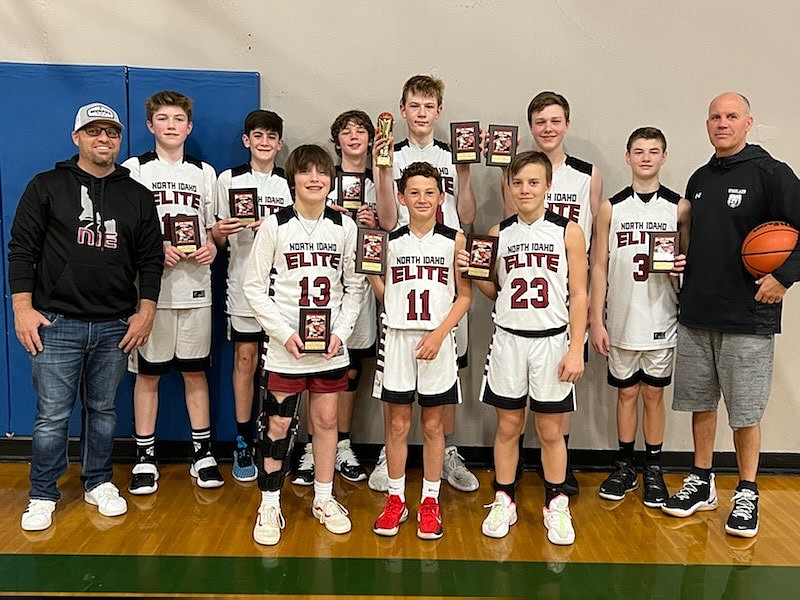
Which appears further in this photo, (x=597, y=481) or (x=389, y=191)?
(x=597, y=481)

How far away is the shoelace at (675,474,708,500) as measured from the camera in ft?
11.5

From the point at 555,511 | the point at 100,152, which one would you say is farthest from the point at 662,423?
the point at 100,152

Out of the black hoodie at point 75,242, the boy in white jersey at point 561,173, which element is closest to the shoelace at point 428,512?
the boy in white jersey at point 561,173

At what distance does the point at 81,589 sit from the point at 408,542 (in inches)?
53.1

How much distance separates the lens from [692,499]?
3.48 metres

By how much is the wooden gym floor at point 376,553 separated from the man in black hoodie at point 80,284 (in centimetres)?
31

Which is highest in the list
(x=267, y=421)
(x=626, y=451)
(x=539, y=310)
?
(x=539, y=310)

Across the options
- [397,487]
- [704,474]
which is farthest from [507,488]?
[704,474]

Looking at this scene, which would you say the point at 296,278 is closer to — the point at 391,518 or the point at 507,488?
the point at 391,518

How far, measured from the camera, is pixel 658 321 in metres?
3.49

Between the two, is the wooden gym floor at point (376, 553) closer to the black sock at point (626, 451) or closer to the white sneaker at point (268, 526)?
the white sneaker at point (268, 526)

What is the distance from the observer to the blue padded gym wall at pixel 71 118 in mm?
3848

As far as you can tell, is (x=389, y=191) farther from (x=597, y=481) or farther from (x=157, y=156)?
(x=597, y=481)

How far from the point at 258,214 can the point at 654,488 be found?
251 centimetres
